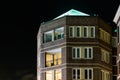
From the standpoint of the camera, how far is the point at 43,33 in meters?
71.4

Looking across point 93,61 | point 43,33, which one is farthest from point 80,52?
point 43,33

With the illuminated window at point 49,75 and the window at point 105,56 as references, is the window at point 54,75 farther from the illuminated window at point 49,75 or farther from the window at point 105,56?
the window at point 105,56

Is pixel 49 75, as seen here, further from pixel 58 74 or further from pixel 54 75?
pixel 58 74

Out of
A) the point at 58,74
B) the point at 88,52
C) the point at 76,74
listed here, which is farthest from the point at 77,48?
the point at 58,74

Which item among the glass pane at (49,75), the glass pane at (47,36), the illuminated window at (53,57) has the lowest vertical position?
the glass pane at (49,75)

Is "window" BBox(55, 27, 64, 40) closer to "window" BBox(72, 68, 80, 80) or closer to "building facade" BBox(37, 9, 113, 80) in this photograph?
"building facade" BBox(37, 9, 113, 80)

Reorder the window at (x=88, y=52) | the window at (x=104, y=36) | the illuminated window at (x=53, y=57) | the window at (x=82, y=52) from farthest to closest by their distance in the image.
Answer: the illuminated window at (x=53, y=57) → the window at (x=104, y=36) → the window at (x=88, y=52) → the window at (x=82, y=52)

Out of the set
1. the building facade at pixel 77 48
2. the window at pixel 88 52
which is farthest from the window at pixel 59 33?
the window at pixel 88 52

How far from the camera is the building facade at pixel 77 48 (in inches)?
2670

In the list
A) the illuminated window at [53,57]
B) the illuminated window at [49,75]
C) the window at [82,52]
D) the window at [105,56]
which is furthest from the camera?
the illuminated window at [53,57]

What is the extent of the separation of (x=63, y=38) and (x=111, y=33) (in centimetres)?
838

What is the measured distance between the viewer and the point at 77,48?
6825cm

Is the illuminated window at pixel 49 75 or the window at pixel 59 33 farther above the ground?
the window at pixel 59 33

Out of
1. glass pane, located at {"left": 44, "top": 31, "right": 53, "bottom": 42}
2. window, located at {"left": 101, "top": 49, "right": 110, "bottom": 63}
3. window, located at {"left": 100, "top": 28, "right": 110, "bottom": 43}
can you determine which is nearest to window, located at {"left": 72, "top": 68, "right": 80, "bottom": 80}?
window, located at {"left": 101, "top": 49, "right": 110, "bottom": 63}
